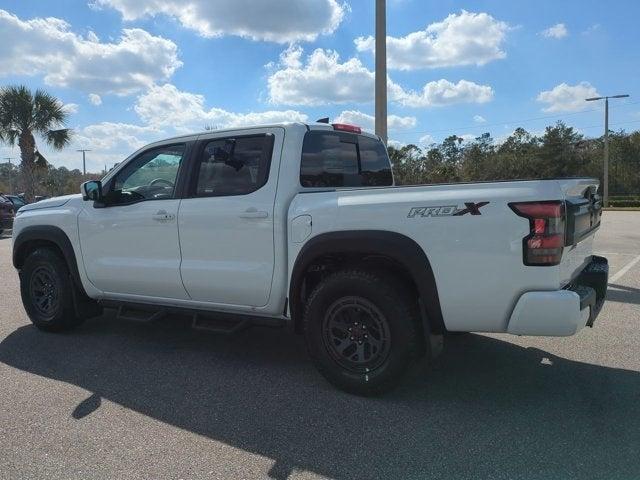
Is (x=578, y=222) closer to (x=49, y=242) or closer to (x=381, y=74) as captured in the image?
(x=49, y=242)

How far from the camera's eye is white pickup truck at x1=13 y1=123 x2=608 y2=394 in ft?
10.9

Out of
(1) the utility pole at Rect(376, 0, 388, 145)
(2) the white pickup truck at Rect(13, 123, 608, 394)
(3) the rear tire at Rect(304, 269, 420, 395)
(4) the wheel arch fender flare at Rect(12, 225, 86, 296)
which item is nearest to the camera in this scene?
(2) the white pickup truck at Rect(13, 123, 608, 394)

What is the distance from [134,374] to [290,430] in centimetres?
168

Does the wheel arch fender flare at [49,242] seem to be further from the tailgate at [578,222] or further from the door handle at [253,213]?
the tailgate at [578,222]

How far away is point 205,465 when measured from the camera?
9.95 ft

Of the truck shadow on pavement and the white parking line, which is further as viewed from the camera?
the white parking line

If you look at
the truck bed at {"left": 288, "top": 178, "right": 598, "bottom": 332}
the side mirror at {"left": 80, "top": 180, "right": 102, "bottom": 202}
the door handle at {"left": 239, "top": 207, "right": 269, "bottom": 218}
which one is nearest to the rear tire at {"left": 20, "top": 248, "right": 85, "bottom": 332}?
the side mirror at {"left": 80, "top": 180, "right": 102, "bottom": 202}

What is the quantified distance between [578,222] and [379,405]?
1.79m

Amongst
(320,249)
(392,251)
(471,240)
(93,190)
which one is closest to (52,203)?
(93,190)

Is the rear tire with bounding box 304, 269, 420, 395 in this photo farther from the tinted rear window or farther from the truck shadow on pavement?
the tinted rear window

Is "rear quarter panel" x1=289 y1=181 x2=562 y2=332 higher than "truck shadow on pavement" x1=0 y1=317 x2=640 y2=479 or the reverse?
higher

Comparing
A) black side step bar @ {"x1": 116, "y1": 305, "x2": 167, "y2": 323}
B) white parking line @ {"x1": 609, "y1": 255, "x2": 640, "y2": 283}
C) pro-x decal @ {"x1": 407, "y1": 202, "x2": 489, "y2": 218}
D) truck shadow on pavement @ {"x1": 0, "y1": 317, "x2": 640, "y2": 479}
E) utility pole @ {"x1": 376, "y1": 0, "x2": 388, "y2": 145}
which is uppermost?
utility pole @ {"x1": 376, "y1": 0, "x2": 388, "y2": 145}

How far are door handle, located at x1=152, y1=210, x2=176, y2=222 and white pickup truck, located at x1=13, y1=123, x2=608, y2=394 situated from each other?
2 centimetres

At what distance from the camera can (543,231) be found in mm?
3189
